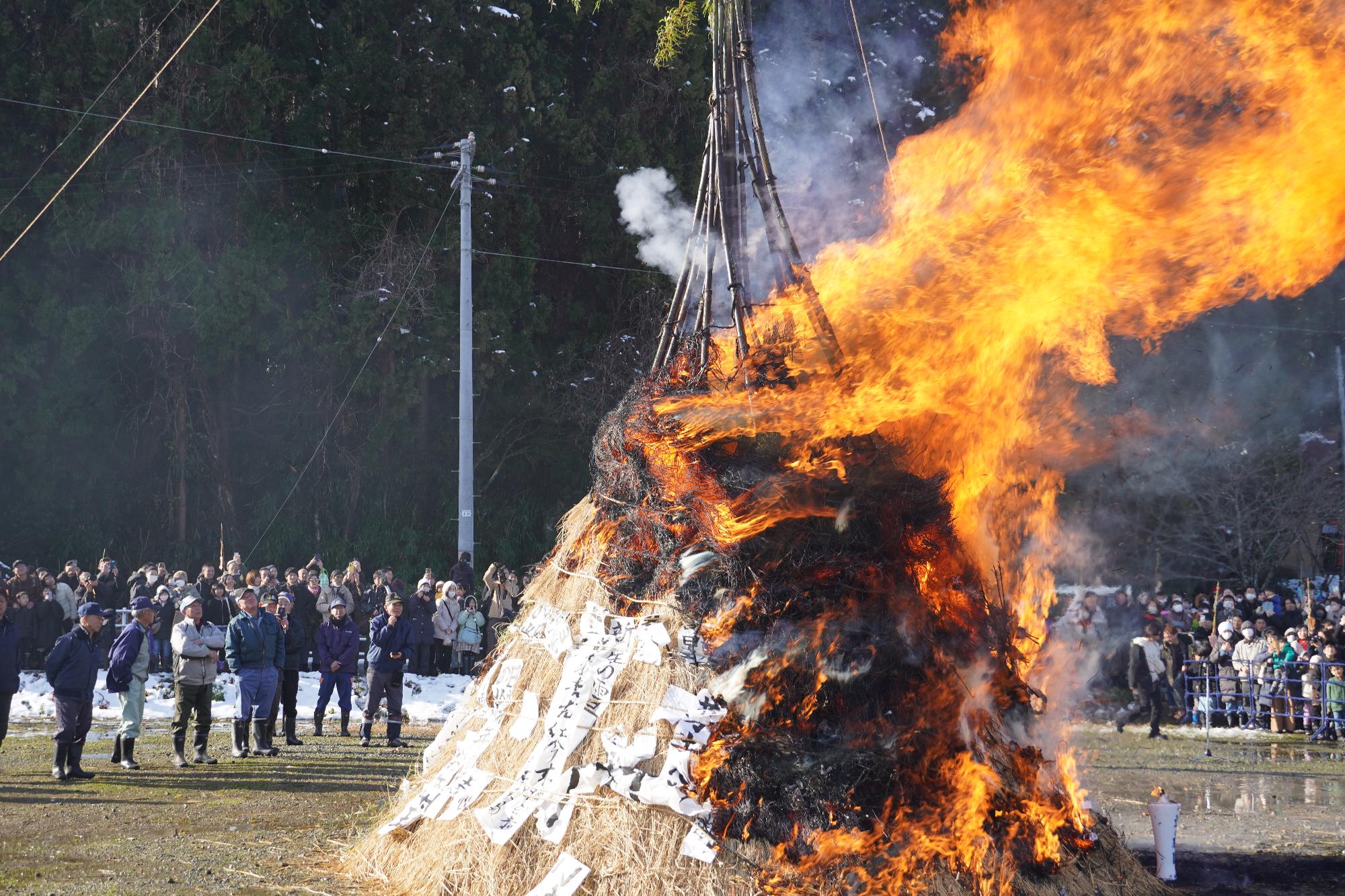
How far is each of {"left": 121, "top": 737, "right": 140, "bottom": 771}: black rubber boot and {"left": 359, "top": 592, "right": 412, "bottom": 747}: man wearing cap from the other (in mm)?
2831

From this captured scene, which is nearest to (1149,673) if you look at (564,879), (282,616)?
(282,616)

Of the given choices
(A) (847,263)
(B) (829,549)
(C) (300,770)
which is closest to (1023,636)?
(B) (829,549)

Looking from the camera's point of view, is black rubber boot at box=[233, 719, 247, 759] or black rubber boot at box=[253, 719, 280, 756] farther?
black rubber boot at box=[253, 719, 280, 756]

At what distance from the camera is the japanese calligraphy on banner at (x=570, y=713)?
678cm

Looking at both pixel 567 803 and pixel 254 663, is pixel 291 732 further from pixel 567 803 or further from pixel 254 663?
pixel 567 803

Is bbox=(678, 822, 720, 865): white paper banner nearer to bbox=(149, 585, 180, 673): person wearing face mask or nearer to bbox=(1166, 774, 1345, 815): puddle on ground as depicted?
bbox=(1166, 774, 1345, 815): puddle on ground

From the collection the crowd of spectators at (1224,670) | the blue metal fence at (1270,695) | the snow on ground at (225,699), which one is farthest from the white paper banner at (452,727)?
the blue metal fence at (1270,695)

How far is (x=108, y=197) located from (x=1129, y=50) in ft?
88.5

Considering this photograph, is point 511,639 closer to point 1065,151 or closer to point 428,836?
point 428,836

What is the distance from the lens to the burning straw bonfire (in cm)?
639

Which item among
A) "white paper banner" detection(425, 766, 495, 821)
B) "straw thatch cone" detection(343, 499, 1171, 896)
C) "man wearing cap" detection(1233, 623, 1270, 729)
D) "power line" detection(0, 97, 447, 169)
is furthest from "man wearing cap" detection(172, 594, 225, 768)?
"power line" detection(0, 97, 447, 169)

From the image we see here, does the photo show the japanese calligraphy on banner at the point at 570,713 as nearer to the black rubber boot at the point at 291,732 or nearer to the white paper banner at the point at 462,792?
the white paper banner at the point at 462,792

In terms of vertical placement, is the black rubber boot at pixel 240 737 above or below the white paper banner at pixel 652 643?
below

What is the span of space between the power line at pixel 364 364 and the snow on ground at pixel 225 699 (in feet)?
32.9
